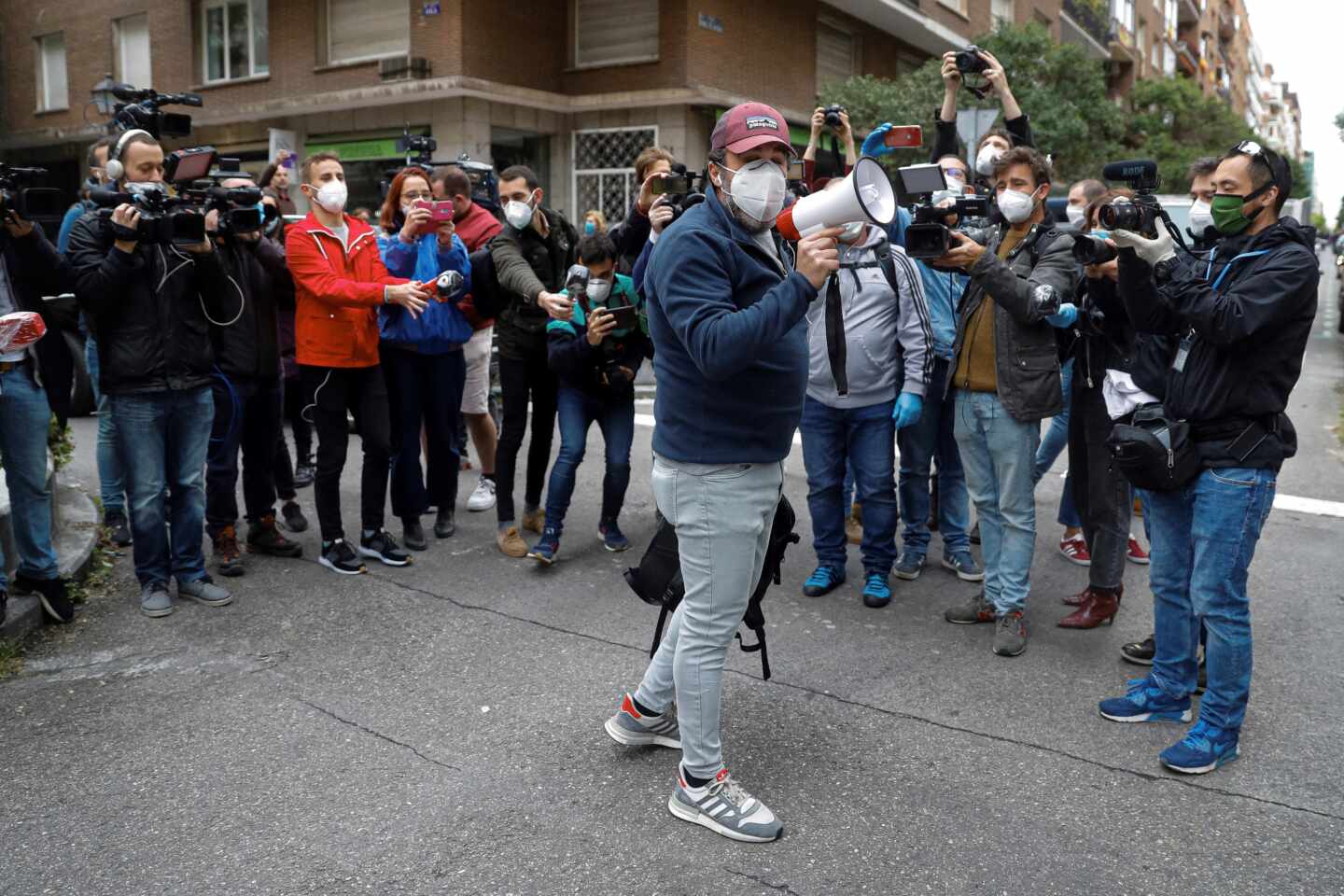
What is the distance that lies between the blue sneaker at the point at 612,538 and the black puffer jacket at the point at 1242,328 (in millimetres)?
3278

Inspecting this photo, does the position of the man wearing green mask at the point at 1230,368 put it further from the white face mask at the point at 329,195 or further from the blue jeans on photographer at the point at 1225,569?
the white face mask at the point at 329,195

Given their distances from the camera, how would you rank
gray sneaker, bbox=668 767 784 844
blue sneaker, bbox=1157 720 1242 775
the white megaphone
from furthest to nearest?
blue sneaker, bbox=1157 720 1242 775
gray sneaker, bbox=668 767 784 844
the white megaphone

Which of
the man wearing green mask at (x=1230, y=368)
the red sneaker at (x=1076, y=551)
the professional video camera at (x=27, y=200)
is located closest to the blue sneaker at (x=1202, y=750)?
the man wearing green mask at (x=1230, y=368)

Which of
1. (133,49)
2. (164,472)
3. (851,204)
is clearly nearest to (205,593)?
(164,472)

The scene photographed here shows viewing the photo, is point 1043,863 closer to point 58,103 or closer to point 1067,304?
point 1067,304

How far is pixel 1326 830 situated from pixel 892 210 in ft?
7.07

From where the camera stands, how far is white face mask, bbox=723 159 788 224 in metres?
3.16

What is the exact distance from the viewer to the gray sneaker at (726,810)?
126 inches

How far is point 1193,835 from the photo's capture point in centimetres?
322

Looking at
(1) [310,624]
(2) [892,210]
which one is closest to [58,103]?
(1) [310,624]

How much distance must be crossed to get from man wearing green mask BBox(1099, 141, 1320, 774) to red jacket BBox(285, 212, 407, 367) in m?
3.61

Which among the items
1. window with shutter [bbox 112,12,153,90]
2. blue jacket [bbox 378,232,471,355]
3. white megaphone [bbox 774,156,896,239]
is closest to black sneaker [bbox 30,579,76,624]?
blue jacket [bbox 378,232,471,355]

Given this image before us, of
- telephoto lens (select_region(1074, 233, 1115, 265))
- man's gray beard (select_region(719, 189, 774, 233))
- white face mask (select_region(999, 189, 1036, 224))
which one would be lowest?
telephoto lens (select_region(1074, 233, 1115, 265))

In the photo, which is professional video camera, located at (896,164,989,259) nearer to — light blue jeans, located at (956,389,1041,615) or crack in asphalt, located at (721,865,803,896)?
light blue jeans, located at (956,389,1041,615)
